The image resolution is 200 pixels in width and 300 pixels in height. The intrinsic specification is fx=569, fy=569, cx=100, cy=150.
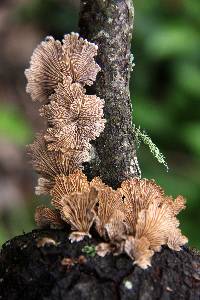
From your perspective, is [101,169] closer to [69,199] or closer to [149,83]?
[69,199]

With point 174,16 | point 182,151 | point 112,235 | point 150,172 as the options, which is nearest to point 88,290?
point 112,235

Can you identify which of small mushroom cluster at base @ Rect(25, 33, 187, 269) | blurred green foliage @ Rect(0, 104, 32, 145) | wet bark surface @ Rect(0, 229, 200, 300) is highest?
blurred green foliage @ Rect(0, 104, 32, 145)

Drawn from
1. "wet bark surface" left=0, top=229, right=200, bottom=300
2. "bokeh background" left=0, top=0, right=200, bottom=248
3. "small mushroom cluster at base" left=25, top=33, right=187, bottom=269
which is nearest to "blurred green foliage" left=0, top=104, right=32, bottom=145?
"bokeh background" left=0, top=0, right=200, bottom=248

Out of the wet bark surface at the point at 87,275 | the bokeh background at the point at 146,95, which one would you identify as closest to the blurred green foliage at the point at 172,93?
the bokeh background at the point at 146,95

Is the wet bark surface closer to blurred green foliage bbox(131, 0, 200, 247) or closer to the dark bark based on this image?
the dark bark

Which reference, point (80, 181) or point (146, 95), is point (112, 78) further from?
point (146, 95)

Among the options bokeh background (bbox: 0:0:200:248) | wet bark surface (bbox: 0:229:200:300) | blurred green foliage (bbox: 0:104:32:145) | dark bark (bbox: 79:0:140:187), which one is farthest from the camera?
bokeh background (bbox: 0:0:200:248)

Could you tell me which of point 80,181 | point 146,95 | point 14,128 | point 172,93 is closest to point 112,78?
point 80,181
